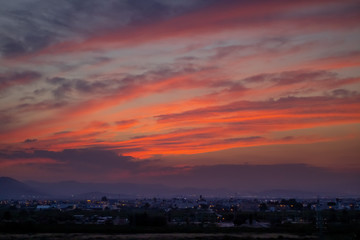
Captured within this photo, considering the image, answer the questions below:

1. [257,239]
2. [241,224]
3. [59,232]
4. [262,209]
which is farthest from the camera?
[262,209]

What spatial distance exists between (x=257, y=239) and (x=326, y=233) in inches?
643

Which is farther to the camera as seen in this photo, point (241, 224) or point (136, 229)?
point (241, 224)

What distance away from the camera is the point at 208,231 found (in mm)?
66938

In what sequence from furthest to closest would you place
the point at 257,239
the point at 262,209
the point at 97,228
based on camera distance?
1. the point at 262,209
2. the point at 97,228
3. the point at 257,239

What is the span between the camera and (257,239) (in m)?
54.5

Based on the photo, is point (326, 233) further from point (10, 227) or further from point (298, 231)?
point (10, 227)

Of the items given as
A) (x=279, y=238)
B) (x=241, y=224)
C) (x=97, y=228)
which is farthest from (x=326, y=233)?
(x=97, y=228)

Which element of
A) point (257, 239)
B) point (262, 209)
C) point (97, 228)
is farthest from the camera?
point (262, 209)

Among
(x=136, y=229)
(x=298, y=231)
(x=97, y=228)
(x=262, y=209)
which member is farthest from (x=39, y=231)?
(x=262, y=209)

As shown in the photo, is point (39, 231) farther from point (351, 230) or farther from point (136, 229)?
point (351, 230)

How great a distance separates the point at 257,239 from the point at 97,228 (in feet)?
89.1

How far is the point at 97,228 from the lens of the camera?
69188 millimetres

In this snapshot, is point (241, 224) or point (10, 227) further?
point (241, 224)

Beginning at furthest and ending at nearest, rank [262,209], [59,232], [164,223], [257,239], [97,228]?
[262,209] → [164,223] → [97,228] → [59,232] → [257,239]
